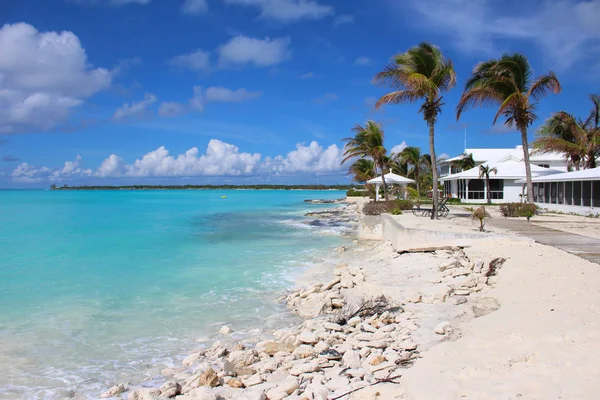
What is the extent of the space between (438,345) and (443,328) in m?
0.67

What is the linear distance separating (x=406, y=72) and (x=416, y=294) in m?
10.2

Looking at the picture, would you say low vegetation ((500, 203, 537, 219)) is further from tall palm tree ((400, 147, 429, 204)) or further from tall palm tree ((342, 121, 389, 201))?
tall palm tree ((400, 147, 429, 204))

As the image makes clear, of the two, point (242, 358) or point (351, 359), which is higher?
point (351, 359)

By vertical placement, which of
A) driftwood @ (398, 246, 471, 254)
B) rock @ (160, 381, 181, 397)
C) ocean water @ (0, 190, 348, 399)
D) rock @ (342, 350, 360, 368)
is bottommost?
ocean water @ (0, 190, 348, 399)

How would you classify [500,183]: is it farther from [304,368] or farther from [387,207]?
[304,368]

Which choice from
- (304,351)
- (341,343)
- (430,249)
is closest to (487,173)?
(430,249)

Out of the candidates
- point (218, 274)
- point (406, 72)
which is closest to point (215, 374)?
point (218, 274)

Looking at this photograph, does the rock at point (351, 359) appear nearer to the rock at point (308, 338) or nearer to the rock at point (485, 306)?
the rock at point (308, 338)

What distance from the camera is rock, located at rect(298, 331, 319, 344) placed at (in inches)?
Result: 232

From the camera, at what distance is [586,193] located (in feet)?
64.0

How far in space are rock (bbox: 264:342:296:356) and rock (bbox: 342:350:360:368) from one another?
1.05 meters

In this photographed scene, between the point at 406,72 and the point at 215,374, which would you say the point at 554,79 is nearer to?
the point at 406,72

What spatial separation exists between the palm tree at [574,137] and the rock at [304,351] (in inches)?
1017

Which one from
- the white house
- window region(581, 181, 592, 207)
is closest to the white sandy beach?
the white house
